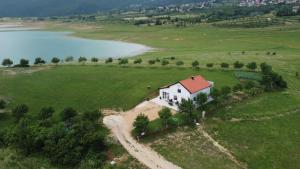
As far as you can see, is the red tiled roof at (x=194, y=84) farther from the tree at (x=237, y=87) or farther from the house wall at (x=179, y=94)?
the tree at (x=237, y=87)

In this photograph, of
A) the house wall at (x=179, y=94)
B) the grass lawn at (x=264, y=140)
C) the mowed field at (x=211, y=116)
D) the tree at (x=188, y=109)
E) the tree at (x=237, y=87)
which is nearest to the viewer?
the grass lawn at (x=264, y=140)

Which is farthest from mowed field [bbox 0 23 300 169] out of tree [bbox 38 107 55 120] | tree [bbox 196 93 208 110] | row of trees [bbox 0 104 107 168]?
row of trees [bbox 0 104 107 168]

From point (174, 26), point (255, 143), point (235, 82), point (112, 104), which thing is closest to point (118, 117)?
point (112, 104)

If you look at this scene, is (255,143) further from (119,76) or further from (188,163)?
(119,76)

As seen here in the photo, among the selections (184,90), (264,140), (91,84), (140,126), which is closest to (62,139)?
(140,126)

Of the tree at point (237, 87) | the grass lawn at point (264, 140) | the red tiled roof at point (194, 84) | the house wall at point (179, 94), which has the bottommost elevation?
the grass lawn at point (264, 140)

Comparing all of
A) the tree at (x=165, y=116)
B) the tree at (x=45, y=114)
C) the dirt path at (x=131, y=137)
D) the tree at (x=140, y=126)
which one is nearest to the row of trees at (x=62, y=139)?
the tree at (x=45, y=114)

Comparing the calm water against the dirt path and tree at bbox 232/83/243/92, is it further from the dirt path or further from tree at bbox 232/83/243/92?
the dirt path
